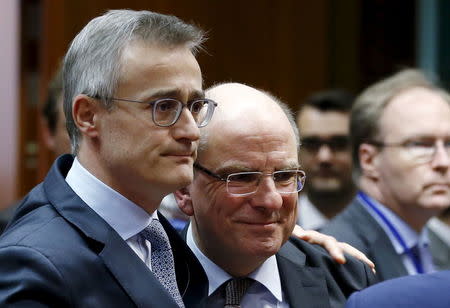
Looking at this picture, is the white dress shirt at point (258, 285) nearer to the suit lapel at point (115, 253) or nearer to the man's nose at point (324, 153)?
the suit lapel at point (115, 253)

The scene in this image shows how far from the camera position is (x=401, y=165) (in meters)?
3.47

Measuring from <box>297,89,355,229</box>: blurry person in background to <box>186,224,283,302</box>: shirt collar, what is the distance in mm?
2290

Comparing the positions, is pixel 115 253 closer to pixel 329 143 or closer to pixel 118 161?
pixel 118 161

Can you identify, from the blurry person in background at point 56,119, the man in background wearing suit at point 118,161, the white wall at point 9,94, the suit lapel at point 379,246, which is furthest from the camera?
the white wall at point 9,94

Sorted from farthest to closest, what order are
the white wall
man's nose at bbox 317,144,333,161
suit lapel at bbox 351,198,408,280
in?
the white wall → man's nose at bbox 317,144,333,161 → suit lapel at bbox 351,198,408,280

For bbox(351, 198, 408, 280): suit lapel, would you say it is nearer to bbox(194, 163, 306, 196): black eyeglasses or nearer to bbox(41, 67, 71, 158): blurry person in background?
bbox(194, 163, 306, 196): black eyeglasses

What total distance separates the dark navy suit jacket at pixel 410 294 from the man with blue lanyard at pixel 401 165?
1.31 meters

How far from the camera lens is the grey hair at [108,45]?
197cm

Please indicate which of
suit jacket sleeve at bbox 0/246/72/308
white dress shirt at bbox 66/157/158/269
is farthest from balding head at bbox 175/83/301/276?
suit jacket sleeve at bbox 0/246/72/308

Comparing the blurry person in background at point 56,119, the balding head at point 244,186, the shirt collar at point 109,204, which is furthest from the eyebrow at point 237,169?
the blurry person in background at point 56,119

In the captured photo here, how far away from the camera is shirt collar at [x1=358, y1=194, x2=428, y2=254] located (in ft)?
10.6

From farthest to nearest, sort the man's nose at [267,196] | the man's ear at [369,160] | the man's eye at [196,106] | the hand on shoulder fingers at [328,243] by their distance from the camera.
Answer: the man's ear at [369,160]
the hand on shoulder fingers at [328,243]
the man's nose at [267,196]
the man's eye at [196,106]

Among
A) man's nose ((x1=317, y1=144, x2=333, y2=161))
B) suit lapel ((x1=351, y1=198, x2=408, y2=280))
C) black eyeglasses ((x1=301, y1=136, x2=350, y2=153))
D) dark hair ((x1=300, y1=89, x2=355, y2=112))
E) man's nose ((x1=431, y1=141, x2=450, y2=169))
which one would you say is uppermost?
man's nose ((x1=431, y1=141, x2=450, y2=169))

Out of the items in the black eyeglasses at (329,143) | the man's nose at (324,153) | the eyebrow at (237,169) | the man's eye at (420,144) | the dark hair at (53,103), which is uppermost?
the eyebrow at (237,169)
